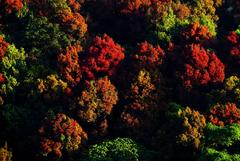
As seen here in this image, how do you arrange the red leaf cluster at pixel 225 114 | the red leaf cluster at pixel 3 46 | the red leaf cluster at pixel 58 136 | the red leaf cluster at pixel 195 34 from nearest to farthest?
the red leaf cluster at pixel 58 136 < the red leaf cluster at pixel 225 114 < the red leaf cluster at pixel 3 46 < the red leaf cluster at pixel 195 34

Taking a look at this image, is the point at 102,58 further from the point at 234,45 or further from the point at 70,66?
the point at 234,45

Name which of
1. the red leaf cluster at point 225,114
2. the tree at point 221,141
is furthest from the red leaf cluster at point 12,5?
the tree at point 221,141

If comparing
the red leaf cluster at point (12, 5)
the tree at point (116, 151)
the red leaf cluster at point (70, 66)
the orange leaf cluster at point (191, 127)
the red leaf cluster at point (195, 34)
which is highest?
the red leaf cluster at point (12, 5)

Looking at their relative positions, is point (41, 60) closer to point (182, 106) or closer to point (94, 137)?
point (94, 137)

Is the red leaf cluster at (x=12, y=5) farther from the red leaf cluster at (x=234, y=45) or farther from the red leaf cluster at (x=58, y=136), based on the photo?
the red leaf cluster at (x=234, y=45)

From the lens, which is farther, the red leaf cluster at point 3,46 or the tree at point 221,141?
the red leaf cluster at point 3,46

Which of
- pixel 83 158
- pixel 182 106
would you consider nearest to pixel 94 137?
pixel 83 158

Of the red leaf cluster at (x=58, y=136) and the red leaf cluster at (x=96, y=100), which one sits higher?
the red leaf cluster at (x=96, y=100)
